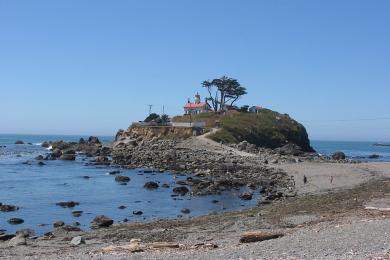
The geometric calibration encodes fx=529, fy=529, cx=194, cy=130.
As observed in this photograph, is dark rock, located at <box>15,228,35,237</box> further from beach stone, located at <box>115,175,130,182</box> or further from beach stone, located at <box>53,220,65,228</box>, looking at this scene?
beach stone, located at <box>115,175,130,182</box>

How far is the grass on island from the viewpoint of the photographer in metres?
92.1

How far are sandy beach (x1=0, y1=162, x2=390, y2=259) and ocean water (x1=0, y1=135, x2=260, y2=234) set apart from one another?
4303mm

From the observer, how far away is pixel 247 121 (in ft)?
330

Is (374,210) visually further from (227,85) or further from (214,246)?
(227,85)

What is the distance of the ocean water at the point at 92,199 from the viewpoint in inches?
1209

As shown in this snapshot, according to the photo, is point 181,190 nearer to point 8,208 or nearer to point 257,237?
point 8,208

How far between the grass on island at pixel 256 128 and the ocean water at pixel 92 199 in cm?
3699

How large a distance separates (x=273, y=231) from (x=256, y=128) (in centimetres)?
7726

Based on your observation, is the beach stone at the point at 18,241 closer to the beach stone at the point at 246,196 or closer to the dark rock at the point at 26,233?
the dark rock at the point at 26,233

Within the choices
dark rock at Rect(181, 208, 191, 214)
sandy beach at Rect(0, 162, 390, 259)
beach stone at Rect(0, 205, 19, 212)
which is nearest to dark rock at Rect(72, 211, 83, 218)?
beach stone at Rect(0, 205, 19, 212)

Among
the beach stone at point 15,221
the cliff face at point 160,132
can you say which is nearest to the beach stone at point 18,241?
the beach stone at point 15,221

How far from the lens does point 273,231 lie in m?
20.4

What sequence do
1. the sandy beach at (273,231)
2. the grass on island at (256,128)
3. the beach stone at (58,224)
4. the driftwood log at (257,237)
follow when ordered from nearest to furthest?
1. the sandy beach at (273,231)
2. the driftwood log at (257,237)
3. the beach stone at (58,224)
4. the grass on island at (256,128)

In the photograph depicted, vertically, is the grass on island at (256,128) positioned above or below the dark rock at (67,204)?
above
